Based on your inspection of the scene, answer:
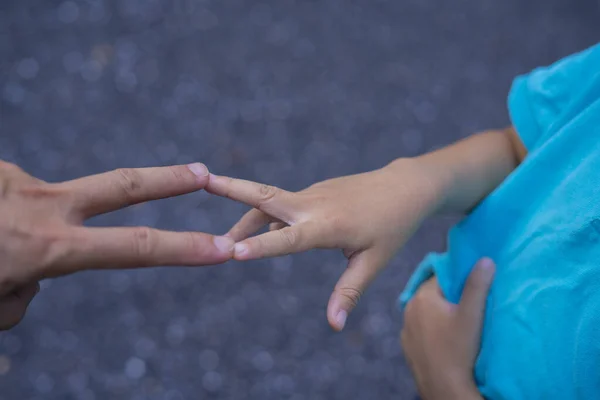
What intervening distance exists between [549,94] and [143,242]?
0.51 meters

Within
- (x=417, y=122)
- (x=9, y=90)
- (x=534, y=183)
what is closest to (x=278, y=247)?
(x=534, y=183)

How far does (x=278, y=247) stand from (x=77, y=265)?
21cm

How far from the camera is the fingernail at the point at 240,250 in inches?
24.2

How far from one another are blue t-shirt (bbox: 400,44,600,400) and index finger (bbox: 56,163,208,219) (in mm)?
375

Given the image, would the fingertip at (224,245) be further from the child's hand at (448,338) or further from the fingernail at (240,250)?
the child's hand at (448,338)

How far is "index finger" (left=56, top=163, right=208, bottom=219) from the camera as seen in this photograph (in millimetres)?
560

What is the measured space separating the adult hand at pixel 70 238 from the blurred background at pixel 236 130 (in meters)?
0.70

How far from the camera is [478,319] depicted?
0.73 m

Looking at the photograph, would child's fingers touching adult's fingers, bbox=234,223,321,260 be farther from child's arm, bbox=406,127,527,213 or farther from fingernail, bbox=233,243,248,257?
child's arm, bbox=406,127,527,213

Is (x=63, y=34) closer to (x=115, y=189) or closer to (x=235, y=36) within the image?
(x=235, y=36)

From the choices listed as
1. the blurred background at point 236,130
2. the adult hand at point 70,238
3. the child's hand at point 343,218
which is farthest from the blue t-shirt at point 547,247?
the blurred background at point 236,130

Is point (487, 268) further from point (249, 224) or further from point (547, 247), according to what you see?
point (249, 224)

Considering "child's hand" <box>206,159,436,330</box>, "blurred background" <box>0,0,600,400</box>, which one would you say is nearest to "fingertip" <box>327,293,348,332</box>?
"child's hand" <box>206,159,436,330</box>

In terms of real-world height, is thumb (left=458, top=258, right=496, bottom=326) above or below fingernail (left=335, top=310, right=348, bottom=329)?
above
